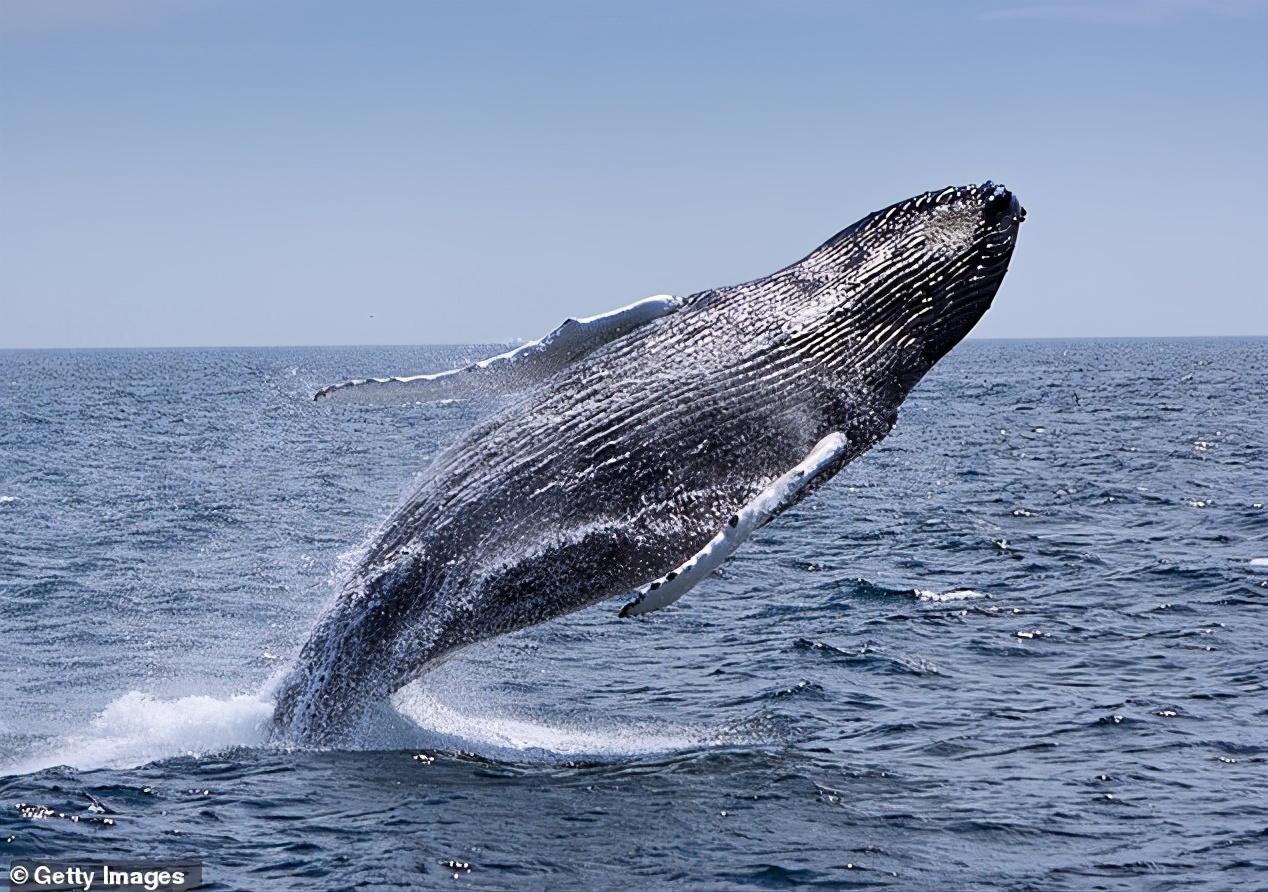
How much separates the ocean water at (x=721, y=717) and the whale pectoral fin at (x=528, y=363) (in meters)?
1.25

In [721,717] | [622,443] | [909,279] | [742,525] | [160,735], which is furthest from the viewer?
[721,717]

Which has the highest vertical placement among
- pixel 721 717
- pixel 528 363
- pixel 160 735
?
pixel 528 363

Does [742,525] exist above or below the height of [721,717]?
above

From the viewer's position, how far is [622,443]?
1094cm

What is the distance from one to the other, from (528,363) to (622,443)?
3.60 ft

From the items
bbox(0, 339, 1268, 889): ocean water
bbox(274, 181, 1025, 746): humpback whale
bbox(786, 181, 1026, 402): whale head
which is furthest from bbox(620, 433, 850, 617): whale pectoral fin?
bbox(0, 339, 1268, 889): ocean water

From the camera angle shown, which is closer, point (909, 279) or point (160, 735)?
point (909, 279)

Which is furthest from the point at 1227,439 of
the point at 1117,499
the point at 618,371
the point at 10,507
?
the point at 618,371

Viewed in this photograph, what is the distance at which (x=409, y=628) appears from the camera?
11117 mm

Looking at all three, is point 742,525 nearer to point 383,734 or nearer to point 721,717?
point 383,734

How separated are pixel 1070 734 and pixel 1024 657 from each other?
326 centimetres

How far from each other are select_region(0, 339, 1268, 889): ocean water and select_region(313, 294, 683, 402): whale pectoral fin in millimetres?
1249

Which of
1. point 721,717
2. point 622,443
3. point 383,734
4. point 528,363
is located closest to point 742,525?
point 622,443

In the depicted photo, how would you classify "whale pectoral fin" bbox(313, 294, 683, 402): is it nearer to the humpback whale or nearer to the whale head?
the humpback whale
